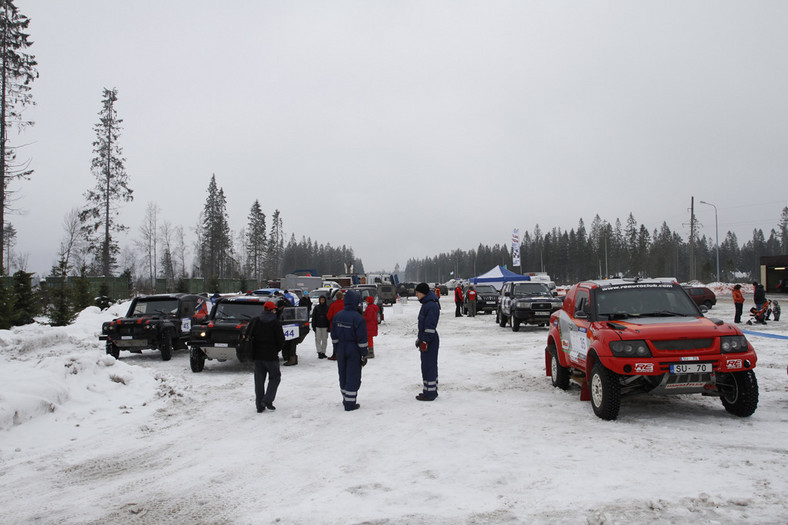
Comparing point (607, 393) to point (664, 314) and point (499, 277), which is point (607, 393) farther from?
point (499, 277)

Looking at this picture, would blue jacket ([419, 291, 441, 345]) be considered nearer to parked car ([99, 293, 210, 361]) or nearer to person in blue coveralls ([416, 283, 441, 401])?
person in blue coveralls ([416, 283, 441, 401])

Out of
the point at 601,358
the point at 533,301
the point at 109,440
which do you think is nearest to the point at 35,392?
the point at 109,440

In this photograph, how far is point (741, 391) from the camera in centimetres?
688

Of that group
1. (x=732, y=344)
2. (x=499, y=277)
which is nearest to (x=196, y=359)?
(x=732, y=344)

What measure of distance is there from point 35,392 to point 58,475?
2.76m

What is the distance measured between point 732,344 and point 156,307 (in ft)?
48.3

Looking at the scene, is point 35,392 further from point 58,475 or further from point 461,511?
point 461,511

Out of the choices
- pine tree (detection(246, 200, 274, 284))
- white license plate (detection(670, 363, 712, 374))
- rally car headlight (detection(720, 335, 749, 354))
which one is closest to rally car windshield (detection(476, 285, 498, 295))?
rally car headlight (detection(720, 335, 749, 354))

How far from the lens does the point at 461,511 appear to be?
14.1ft

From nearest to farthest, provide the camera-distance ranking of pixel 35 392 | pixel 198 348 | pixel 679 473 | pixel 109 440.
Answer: pixel 679 473, pixel 109 440, pixel 35 392, pixel 198 348

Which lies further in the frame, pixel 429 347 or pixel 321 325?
pixel 321 325

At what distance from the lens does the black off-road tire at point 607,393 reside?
22.7 feet

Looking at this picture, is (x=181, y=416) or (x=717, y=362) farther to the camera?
(x=181, y=416)

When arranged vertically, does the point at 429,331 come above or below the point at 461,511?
above
